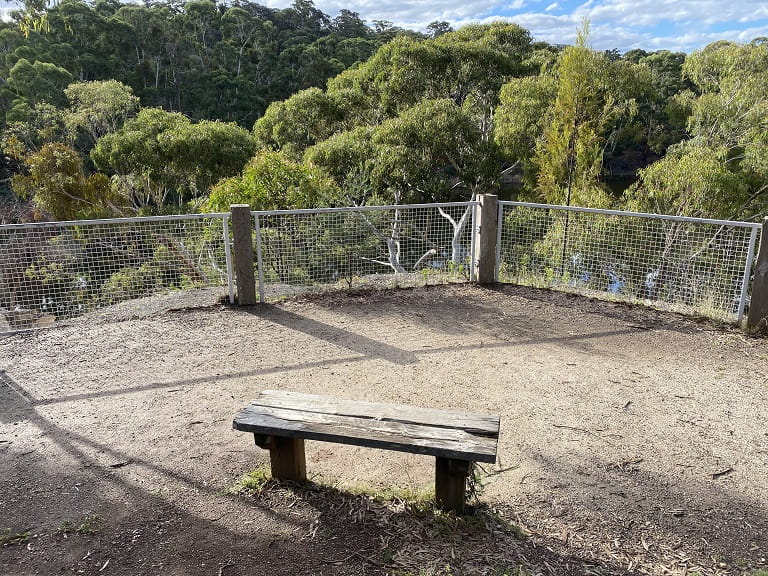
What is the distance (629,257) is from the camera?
6.68 m

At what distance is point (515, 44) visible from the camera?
18797 millimetres

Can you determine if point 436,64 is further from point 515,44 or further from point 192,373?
point 192,373

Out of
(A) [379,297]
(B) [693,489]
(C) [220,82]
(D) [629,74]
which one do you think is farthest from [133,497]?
(C) [220,82]

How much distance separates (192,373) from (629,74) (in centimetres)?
1347

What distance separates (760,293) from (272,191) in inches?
291

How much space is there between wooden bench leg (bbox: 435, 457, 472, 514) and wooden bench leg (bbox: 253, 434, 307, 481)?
0.77 metres

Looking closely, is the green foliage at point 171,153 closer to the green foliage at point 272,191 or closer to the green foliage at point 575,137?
the green foliage at point 272,191

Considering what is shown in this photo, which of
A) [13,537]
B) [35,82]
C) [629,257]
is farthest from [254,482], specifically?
[35,82]

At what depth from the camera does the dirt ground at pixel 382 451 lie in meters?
2.61

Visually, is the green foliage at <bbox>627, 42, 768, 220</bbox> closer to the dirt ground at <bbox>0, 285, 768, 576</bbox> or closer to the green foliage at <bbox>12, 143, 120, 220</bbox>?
the dirt ground at <bbox>0, 285, 768, 576</bbox>

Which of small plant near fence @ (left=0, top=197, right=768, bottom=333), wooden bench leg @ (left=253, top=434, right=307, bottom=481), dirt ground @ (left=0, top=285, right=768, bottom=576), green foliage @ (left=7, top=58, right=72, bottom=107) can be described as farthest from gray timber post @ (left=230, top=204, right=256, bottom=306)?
green foliage @ (left=7, top=58, right=72, bottom=107)

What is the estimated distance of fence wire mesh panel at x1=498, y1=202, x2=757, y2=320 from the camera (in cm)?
600

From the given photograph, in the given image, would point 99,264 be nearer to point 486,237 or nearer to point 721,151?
point 486,237

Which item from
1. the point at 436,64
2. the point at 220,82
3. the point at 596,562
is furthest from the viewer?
the point at 220,82
